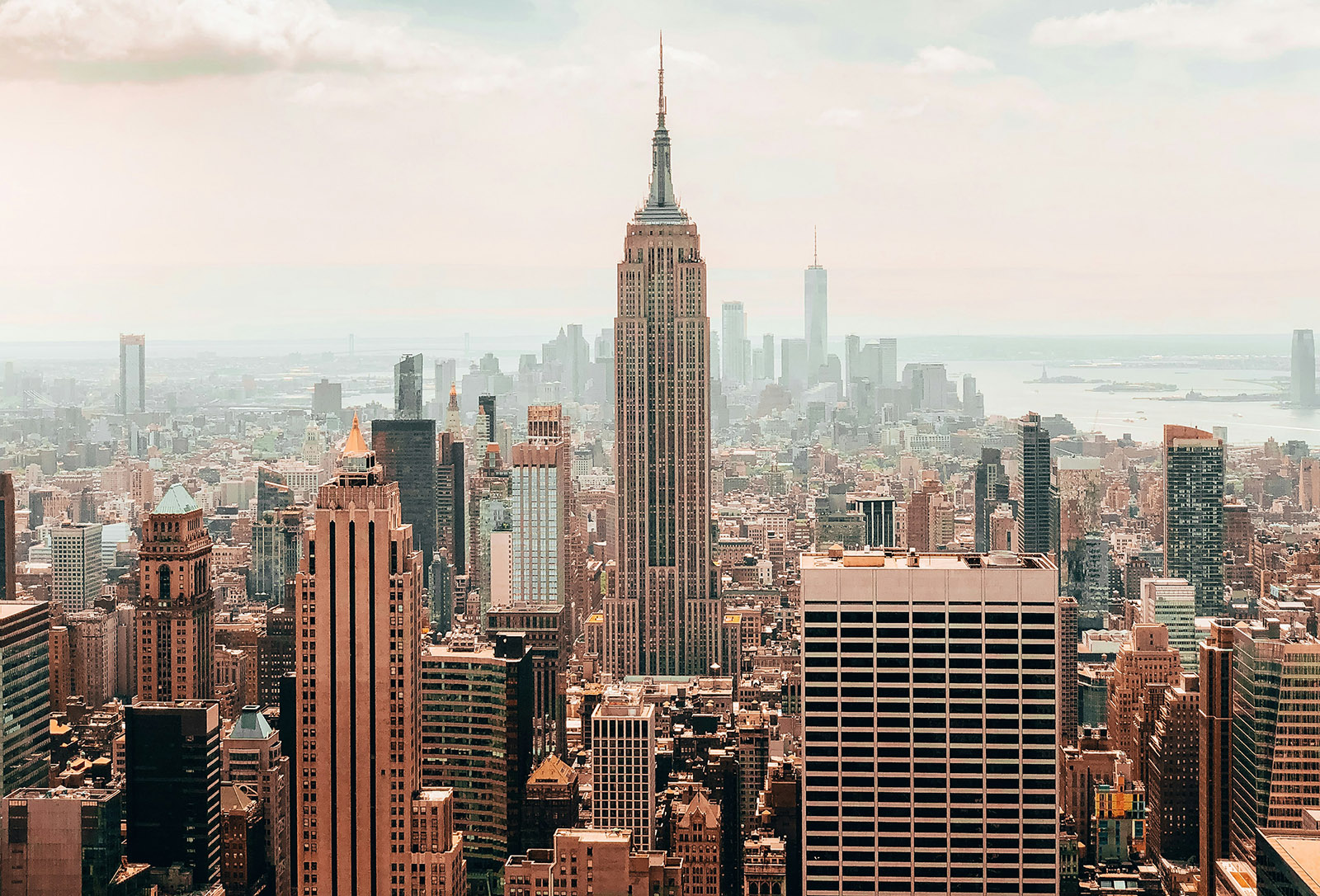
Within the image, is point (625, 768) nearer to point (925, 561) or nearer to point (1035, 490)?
point (925, 561)

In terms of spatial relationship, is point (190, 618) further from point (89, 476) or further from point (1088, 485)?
point (1088, 485)

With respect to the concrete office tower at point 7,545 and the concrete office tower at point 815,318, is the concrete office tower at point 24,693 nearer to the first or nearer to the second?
the concrete office tower at point 7,545

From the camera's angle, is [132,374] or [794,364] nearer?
[132,374]

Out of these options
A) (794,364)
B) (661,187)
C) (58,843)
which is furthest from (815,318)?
(58,843)

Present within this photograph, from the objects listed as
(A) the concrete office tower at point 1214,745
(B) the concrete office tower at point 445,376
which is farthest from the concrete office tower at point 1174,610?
(B) the concrete office tower at point 445,376

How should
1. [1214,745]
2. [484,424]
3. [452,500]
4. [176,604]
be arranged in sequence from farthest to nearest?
[452,500] < [484,424] < [176,604] < [1214,745]

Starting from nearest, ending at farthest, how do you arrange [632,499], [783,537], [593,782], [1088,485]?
[593,782], [1088,485], [783,537], [632,499]

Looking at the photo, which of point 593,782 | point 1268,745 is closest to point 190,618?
point 593,782
